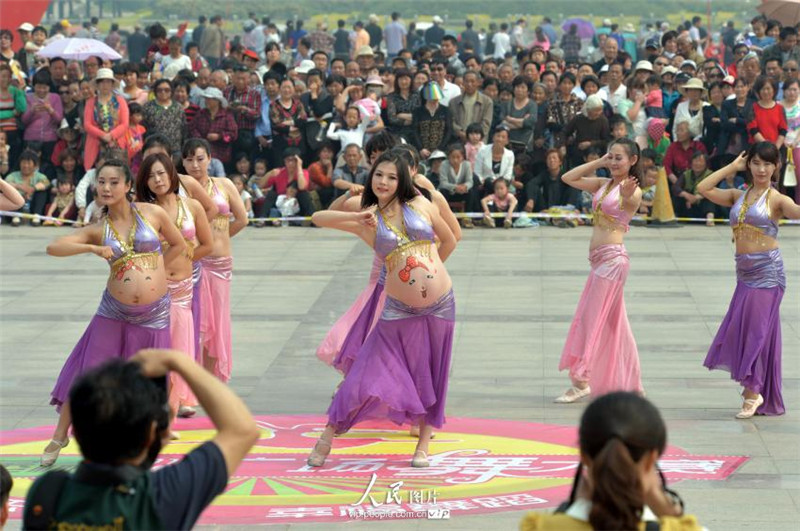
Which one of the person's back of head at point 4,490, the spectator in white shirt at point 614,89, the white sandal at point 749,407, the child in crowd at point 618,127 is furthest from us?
the spectator in white shirt at point 614,89

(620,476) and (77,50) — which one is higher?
(620,476)

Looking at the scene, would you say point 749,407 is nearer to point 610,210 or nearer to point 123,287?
point 610,210

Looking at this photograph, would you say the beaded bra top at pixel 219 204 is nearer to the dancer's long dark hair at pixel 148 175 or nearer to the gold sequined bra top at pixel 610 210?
the dancer's long dark hair at pixel 148 175

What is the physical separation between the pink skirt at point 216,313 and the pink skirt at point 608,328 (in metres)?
2.39

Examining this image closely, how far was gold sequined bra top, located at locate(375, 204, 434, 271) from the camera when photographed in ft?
26.4

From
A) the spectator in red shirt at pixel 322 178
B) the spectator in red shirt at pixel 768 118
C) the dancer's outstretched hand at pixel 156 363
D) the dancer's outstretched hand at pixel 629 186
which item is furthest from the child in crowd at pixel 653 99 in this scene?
the dancer's outstretched hand at pixel 156 363

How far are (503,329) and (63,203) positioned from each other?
764 centimetres

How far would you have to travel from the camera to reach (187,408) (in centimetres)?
952

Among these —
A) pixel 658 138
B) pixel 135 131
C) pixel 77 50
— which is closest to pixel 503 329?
pixel 658 138

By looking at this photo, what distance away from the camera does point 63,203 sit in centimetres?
1766

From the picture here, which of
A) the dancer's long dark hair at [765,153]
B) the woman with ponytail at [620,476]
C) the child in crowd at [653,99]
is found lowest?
the child in crowd at [653,99]

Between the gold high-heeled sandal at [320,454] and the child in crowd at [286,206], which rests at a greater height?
the gold high-heeled sandal at [320,454]

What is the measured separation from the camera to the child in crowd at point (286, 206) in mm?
17562

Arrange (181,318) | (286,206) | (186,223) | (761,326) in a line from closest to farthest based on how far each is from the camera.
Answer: (186,223) → (181,318) → (761,326) → (286,206)
